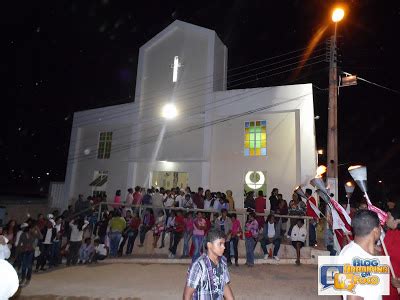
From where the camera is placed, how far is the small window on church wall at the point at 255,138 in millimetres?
14930

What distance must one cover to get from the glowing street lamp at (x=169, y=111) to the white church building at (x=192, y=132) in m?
0.05

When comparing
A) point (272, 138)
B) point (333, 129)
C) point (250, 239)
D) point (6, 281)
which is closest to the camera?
point (6, 281)

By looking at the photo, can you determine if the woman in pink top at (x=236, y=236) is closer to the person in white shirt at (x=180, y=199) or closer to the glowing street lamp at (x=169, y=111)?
the person in white shirt at (x=180, y=199)

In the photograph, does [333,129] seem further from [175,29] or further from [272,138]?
[175,29]

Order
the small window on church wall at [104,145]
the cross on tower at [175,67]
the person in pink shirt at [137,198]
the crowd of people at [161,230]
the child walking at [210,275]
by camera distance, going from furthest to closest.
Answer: the small window on church wall at [104,145], the cross on tower at [175,67], the person in pink shirt at [137,198], the crowd of people at [161,230], the child walking at [210,275]

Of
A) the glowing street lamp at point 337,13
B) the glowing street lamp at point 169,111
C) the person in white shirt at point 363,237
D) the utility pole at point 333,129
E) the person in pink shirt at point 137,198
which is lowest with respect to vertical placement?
the person in white shirt at point 363,237

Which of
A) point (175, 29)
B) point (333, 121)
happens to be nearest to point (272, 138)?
point (333, 121)

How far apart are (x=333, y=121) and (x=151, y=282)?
24.8ft

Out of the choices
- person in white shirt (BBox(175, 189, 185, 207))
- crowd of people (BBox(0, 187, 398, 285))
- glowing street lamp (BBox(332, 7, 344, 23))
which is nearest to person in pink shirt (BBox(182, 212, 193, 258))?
crowd of people (BBox(0, 187, 398, 285))

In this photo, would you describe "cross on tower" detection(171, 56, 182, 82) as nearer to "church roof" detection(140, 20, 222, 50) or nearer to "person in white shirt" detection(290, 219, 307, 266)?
"church roof" detection(140, 20, 222, 50)

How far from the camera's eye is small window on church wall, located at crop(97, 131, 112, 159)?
728 inches

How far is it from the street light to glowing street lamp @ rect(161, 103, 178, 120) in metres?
8.30

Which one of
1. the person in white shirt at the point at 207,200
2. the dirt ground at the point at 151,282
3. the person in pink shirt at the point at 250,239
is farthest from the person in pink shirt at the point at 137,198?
the person in pink shirt at the point at 250,239

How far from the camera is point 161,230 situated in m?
11.8
